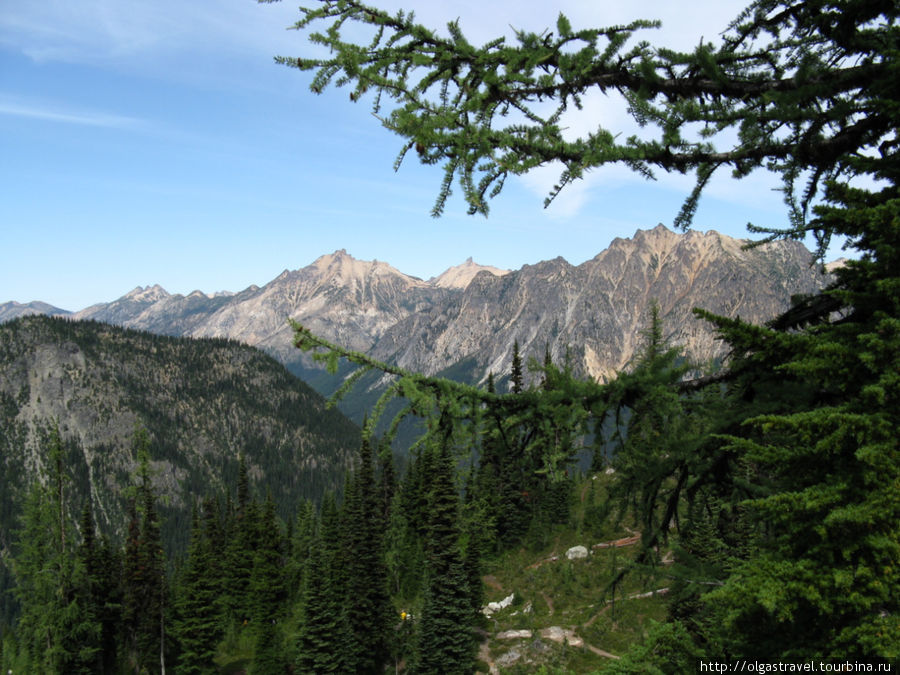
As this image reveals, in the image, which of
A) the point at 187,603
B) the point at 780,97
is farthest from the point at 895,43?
the point at 187,603

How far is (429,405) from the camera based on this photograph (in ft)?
19.7

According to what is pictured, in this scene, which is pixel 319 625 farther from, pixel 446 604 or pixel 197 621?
pixel 197 621

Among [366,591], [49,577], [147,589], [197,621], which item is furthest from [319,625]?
[147,589]

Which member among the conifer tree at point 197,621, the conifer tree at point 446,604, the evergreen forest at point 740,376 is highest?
the evergreen forest at point 740,376

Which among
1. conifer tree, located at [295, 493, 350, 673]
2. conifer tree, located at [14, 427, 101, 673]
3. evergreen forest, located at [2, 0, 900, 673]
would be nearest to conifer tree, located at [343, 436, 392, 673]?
conifer tree, located at [295, 493, 350, 673]

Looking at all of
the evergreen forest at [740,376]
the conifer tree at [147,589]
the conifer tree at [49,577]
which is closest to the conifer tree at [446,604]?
the conifer tree at [49,577]

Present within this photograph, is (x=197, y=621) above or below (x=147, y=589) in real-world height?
below

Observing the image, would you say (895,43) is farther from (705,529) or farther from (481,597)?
(481,597)

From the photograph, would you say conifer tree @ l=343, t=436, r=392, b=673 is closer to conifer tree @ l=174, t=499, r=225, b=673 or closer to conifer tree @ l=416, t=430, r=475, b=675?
conifer tree @ l=416, t=430, r=475, b=675

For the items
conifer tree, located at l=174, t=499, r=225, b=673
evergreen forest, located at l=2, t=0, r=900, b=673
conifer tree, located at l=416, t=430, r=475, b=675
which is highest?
evergreen forest, located at l=2, t=0, r=900, b=673

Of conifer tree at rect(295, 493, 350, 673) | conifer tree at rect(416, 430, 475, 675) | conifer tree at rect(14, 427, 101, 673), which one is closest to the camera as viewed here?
conifer tree at rect(416, 430, 475, 675)

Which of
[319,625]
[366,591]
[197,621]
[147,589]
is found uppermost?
[319,625]

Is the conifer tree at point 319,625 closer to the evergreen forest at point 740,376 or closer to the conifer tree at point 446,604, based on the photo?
the conifer tree at point 446,604

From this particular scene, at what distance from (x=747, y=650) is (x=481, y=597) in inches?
1631
